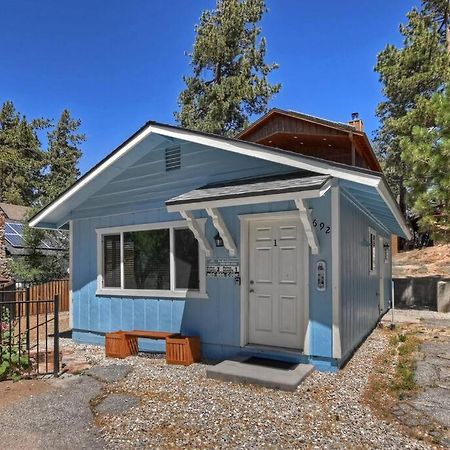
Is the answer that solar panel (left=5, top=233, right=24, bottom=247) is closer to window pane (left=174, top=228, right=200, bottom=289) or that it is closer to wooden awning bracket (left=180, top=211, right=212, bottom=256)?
window pane (left=174, top=228, right=200, bottom=289)

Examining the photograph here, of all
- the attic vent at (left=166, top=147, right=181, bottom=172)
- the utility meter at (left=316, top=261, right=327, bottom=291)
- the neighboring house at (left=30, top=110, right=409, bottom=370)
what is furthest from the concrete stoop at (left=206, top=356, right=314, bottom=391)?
the attic vent at (left=166, top=147, right=181, bottom=172)

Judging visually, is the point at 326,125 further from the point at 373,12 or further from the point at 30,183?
the point at 30,183

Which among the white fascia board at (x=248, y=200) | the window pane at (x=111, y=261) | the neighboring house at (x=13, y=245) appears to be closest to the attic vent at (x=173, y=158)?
the white fascia board at (x=248, y=200)

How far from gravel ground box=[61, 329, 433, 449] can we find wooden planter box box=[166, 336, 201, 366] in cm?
64

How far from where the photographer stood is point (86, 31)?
14.3 meters

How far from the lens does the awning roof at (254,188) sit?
4.93 metres

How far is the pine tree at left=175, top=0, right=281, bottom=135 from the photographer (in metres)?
22.7

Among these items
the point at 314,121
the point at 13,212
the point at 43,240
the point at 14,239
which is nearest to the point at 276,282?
the point at 314,121

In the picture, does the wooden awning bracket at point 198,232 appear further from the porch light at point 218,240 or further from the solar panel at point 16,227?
the solar panel at point 16,227

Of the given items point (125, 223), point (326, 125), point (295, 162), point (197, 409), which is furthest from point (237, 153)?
point (326, 125)

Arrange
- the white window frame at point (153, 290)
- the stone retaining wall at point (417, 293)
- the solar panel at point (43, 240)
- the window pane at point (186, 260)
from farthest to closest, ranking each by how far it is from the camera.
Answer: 1. the solar panel at point (43, 240)
2. the stone retaining wall at point (417, 293)
3. the window pane at point (186, 260)
4. the white window frame at point (153, 290)

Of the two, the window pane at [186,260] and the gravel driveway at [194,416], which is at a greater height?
the window pane at [186,260]

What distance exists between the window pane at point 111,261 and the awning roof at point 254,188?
2.51 metres

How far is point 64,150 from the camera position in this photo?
34312 millimetres
